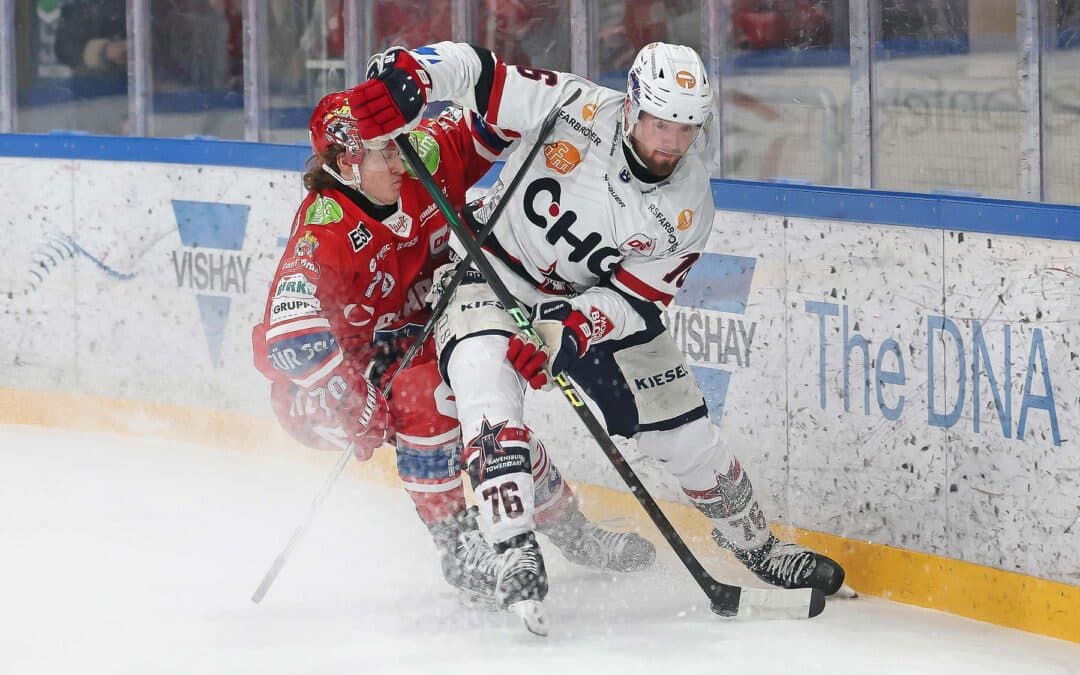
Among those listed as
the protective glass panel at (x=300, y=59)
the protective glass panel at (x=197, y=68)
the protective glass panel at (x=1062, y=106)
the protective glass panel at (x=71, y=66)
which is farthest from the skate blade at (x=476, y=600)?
the protective glass panel at (x=71, y=66)

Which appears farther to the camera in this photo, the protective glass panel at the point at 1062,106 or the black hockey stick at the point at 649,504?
the protective glass panel at the point at 1062,106

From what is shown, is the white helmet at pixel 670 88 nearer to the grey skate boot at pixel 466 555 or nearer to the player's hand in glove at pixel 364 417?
the player's hand in glove at pixel 364 417

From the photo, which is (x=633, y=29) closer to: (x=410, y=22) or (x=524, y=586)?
(x=410, y=22)

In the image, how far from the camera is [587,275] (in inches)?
141

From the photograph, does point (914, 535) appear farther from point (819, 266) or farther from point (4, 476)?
point (4, 476)

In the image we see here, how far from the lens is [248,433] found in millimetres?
5336

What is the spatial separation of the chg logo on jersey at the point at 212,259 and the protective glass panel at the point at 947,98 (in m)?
2.16

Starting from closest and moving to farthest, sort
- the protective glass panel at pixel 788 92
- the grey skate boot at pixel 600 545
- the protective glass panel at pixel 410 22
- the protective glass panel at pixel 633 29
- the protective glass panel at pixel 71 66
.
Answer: the grey skate boot at pixel 600 545 → the protective glass panel at pixel 788 92 → the protective glass panel at pixel 633 29 → the protective glass panel at pixel 410 22 → the protective glass panel at pixel 71 66

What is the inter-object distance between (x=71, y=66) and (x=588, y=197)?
3.24m

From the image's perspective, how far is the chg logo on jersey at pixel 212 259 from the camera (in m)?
5.34

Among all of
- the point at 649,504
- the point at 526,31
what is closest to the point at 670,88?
the point at 649,504

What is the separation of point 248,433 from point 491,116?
82.7 inches

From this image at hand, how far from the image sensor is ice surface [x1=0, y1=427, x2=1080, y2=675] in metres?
3.32

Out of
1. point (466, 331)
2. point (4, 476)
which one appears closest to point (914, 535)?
point (466, 331)
